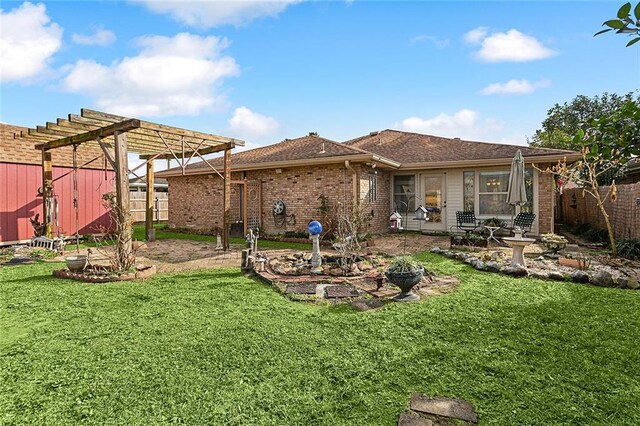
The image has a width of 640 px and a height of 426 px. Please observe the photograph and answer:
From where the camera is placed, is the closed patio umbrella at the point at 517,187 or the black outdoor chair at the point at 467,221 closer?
the closed patio umbrella at the point at 517,187

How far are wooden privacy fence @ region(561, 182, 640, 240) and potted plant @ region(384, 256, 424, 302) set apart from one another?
7.54 meters

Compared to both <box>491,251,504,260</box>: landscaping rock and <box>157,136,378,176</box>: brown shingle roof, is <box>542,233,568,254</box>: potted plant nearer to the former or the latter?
<box>491,251,504,260</box>: landscaping rock

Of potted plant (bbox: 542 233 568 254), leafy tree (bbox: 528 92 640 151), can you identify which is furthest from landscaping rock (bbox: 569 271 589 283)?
leafy tree (bbox: 528 92 640 151)

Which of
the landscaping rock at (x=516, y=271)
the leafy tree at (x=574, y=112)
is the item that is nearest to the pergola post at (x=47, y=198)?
the landscaping rock at (x=516, y=271)

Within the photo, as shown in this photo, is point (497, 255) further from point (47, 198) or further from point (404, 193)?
point (47, 198)

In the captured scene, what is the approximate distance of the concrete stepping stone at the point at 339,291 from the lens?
5.04 m

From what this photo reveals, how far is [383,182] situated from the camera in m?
12.9

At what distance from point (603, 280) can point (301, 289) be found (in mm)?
5009

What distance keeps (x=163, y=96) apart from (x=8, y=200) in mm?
6250

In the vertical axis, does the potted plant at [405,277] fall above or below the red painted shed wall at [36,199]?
below

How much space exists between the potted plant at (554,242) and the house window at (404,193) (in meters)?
5.24

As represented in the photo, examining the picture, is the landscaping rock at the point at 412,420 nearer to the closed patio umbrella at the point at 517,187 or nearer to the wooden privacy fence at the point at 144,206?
the closed patio umbrella at the point at 517,187

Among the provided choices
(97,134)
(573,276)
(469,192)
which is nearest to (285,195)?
→ (97,134)

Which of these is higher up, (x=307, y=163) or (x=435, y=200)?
(x=307, y=163)
